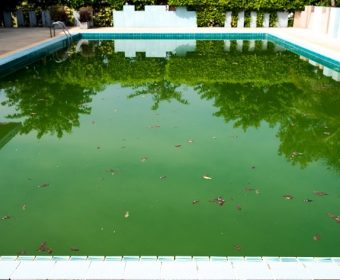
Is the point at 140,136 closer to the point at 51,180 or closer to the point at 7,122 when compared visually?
the point at 51,180

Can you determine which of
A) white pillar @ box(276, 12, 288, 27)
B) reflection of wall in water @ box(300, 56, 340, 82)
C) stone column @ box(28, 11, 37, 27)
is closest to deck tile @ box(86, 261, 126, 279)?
reflection of wall in water @ box(300, 56, 340, 82)

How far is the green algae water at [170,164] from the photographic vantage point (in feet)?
11.7

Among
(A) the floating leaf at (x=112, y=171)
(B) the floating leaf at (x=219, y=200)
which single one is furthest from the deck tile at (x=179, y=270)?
(A) the floating leaf at (x=112, y=171)

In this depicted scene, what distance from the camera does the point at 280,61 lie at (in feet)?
38.1

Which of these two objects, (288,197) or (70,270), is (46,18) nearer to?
(288,197)

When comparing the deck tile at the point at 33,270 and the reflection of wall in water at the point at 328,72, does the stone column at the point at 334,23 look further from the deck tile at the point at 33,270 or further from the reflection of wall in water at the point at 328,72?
the deck tile at the point at 33,270

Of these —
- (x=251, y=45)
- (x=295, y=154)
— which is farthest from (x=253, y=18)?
(x=295, y=154)

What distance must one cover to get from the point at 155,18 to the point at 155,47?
510cm

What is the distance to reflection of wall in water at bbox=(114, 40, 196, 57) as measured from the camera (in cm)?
1298

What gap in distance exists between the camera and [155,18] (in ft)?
60.7

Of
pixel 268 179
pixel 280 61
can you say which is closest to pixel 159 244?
pixel 268 179

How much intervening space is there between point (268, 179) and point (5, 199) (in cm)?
300

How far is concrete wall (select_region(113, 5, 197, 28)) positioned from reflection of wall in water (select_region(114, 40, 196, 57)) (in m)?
3.37

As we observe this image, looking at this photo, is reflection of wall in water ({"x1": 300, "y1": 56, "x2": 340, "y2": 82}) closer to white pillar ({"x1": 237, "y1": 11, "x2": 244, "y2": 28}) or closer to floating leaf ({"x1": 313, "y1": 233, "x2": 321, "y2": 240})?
floating leaf ({"x1": 313, "y1": 233, "x2": 321, "y2": 240})
